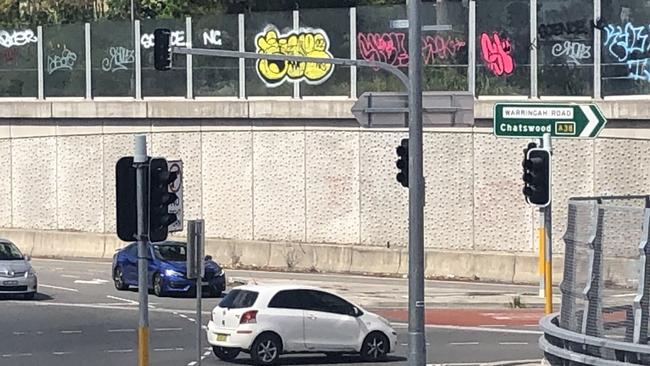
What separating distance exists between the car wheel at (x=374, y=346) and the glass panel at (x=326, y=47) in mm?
18710

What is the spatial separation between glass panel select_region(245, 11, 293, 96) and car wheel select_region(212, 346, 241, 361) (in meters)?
20.0

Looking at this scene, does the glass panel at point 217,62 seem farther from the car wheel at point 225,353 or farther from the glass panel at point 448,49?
the car wheel at point 225,353

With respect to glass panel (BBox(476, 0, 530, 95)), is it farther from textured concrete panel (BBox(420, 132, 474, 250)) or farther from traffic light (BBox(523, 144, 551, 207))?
traffic light (BBox(523, 144, 551, 207))

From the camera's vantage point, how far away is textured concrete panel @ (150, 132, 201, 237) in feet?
152

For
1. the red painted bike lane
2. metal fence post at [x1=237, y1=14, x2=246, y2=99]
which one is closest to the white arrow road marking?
the red painted bike lane

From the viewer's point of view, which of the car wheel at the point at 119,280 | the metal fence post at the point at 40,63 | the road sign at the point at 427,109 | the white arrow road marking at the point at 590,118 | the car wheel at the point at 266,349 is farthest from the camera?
the metal fence post at the point at 40,63

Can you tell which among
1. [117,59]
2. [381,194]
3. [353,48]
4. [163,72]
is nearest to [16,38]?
[117,59]

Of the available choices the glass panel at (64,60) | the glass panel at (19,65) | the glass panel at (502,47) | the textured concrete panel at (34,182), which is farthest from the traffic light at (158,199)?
the glass panel at (19,65)

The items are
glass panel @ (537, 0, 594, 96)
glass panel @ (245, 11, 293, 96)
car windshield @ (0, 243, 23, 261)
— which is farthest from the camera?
glass panel @ (245, 11, 293, 96)

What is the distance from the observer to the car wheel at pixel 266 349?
81.1ft

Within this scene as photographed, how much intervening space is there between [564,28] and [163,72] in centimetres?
1335

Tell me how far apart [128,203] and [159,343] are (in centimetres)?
1217

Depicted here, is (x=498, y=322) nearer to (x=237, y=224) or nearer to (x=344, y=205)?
(x=344, y=205)

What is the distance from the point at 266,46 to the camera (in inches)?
1777
